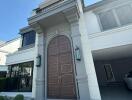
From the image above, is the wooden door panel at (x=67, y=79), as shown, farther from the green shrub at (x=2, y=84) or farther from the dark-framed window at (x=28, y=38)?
the green shrub at (x=2, y=84)

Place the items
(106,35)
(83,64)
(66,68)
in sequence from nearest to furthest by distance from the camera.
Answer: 1. (83,64)
2. (66,68)
3. (106,35)

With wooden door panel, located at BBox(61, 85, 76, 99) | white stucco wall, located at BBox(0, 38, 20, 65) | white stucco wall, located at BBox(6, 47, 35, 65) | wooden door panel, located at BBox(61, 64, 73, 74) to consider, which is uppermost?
white stucco wall, located at BBox(0, 38, 20, 65)

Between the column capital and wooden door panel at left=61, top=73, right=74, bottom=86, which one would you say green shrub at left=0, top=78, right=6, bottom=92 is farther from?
wooden door panel at left=61, top=73, right=74, bottom=86

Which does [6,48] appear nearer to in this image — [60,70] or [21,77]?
[21,77]

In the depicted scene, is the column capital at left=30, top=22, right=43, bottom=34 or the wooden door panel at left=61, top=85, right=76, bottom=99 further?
the column capital at left=30, top=22, right=43, bottom=34

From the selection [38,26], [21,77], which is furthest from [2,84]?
[38,26]

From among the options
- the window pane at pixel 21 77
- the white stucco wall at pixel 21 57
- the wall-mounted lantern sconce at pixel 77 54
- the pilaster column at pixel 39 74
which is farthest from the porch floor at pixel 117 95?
the white stucco wall at pixel 21 57

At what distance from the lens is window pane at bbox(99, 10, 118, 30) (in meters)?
6.75

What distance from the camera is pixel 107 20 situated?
23.0ft

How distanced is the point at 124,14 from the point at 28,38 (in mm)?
8943

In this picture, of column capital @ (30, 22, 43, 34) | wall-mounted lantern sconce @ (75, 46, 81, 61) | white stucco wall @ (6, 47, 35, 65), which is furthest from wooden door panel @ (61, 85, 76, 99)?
white stucco wall @ (6, 47, 35, 65)

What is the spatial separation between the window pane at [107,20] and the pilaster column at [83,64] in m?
2.03

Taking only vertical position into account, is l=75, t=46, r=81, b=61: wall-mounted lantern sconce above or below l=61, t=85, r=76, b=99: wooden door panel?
above

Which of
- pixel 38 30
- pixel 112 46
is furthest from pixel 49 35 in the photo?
pixel 112 46
